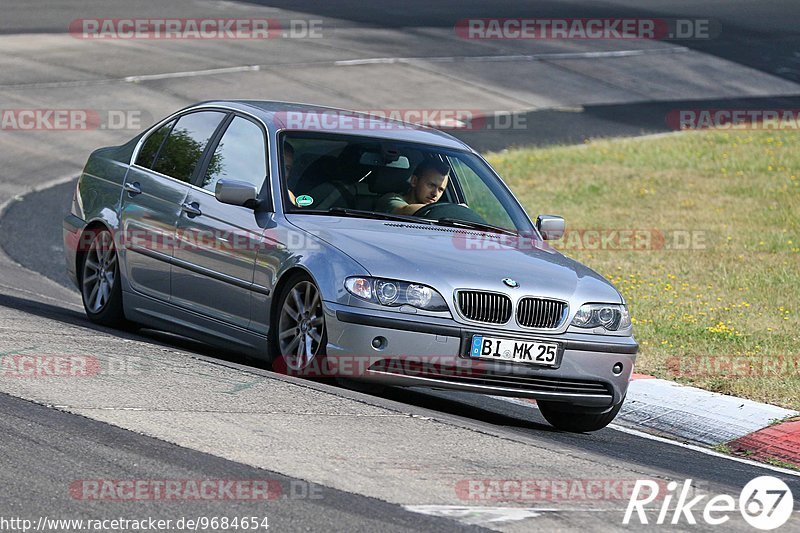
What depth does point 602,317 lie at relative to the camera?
844 cm

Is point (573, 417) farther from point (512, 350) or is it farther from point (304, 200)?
point (304, 200)

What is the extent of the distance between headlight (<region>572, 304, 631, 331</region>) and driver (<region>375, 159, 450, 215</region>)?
1.39 metres

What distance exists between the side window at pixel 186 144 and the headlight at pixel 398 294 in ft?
7.29

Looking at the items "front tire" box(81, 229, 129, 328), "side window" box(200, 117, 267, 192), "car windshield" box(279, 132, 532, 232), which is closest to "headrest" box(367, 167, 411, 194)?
"car windshield" box(279, 132, 532, 232)

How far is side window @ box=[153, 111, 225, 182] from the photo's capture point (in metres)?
9.83

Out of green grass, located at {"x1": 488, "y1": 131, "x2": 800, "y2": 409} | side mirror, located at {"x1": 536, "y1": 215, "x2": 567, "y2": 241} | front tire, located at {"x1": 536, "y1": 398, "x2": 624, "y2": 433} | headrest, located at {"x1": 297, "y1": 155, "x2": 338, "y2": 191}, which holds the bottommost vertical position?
green grass, located at {"x1": 488, "y1": 131, "x2": 800, "y2": 409}

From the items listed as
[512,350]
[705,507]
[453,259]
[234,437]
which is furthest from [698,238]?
[234,437]

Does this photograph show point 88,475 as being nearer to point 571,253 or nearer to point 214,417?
point 214,417

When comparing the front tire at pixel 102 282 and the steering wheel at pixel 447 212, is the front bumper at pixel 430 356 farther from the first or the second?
the front tire at pixel 102 282

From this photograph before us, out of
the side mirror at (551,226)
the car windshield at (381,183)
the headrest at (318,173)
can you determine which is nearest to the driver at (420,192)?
the car windshield at (381,183)

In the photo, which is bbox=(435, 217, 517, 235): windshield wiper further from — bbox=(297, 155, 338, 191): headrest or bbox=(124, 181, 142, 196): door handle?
bbox=(124, 181, 142, 196): door handle

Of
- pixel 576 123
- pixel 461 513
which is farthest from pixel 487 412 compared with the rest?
pixel 576 123

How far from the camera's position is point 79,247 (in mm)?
10781

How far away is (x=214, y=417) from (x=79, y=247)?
157 inches
